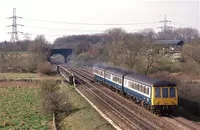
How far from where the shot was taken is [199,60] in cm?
4600

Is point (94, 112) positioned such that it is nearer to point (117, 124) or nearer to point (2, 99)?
point (117, 124)

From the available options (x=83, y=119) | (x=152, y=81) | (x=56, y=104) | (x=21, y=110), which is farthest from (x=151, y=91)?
(x=21, y=110)

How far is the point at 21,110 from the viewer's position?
34.1 m

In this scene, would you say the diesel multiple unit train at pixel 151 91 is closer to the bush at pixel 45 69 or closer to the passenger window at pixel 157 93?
the passenger window at pixel 157 93

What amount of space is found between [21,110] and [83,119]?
10.2 meters

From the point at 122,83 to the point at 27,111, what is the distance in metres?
10.3

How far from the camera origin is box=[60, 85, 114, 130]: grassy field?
77.7ft

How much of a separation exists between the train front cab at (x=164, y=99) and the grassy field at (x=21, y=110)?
878 cm

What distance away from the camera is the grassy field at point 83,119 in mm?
23684

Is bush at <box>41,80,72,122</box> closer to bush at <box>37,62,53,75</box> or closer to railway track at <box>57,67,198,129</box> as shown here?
railway track at <box>57,67,198,129</box>

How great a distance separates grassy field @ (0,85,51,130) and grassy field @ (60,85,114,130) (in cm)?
192

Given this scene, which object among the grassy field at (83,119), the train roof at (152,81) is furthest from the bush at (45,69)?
the train roof at (152,81)

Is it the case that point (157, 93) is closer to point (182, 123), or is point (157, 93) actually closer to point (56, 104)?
point (182, 123)

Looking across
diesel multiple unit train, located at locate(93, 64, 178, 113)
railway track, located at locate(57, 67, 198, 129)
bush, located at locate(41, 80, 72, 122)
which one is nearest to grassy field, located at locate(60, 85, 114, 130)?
bush, located at locate(41, 80, 72, 122)
